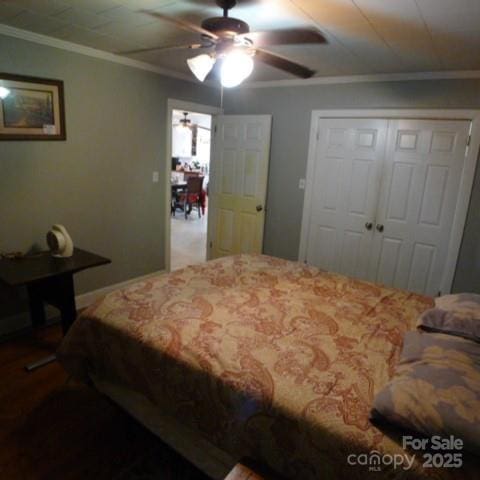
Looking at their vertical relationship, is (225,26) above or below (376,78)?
below

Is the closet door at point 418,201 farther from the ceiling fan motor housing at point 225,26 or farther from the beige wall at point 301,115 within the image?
the ceiling fan motor housing at point 225,26

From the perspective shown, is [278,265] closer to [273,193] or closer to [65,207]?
[273,193]

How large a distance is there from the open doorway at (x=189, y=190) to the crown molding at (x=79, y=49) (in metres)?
0.45

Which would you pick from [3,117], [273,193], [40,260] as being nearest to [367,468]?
[40,260]

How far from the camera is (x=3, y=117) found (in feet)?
8.29

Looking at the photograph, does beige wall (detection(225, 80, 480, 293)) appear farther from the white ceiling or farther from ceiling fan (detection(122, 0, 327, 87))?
ceiling fan (detection(122, 0, 327, 87))

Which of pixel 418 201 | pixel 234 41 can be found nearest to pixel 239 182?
pixel 418 201

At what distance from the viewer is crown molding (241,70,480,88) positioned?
298cm

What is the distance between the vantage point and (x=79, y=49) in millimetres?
2844

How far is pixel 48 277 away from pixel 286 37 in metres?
2.01

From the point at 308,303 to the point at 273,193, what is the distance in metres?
→ 2.25

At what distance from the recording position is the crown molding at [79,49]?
97.7 inches

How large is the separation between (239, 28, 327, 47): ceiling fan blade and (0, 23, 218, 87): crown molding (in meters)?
1.81

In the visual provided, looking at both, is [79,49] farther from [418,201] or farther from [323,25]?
[418,201]
